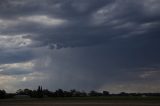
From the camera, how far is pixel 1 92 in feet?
642
